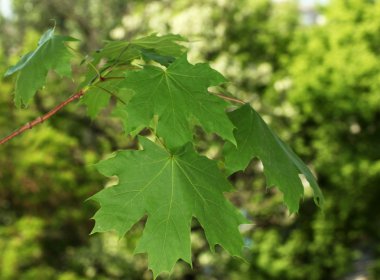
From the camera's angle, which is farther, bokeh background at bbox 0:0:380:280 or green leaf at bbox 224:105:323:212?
bokeh background at bbox 0:0:380:280

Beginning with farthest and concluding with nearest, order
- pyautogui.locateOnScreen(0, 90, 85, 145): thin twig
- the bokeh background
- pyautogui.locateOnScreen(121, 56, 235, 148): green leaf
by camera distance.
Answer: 1. the bokeh background
2. pyautogui.locateOnScreen(0, 90, 85, 145): thin twig
3. pyautogui.locateOnScreen(121, 56, 235, 148): green leaf

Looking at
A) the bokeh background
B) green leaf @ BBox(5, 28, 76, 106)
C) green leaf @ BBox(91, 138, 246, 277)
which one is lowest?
the bokeh background

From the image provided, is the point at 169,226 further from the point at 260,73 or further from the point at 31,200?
the point at 260,73

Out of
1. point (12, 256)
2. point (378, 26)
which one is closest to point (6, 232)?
point (12, 256)

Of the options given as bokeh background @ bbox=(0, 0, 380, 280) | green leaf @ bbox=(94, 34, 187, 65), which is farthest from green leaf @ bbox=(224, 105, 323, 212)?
bokeh background @ bbox=(0, 0, 380, 280)

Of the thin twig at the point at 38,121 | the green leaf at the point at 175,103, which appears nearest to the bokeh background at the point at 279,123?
the thin twig at the point at 38,121

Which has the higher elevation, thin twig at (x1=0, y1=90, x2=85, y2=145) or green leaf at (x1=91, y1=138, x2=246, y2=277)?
thin twig at (x1=0, y1=90, x2=85, y2=145)

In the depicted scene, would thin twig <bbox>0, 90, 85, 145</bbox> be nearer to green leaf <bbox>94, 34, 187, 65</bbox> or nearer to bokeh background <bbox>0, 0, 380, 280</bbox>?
green leaf <bbox>94, 34, 187, 65</bbox>
